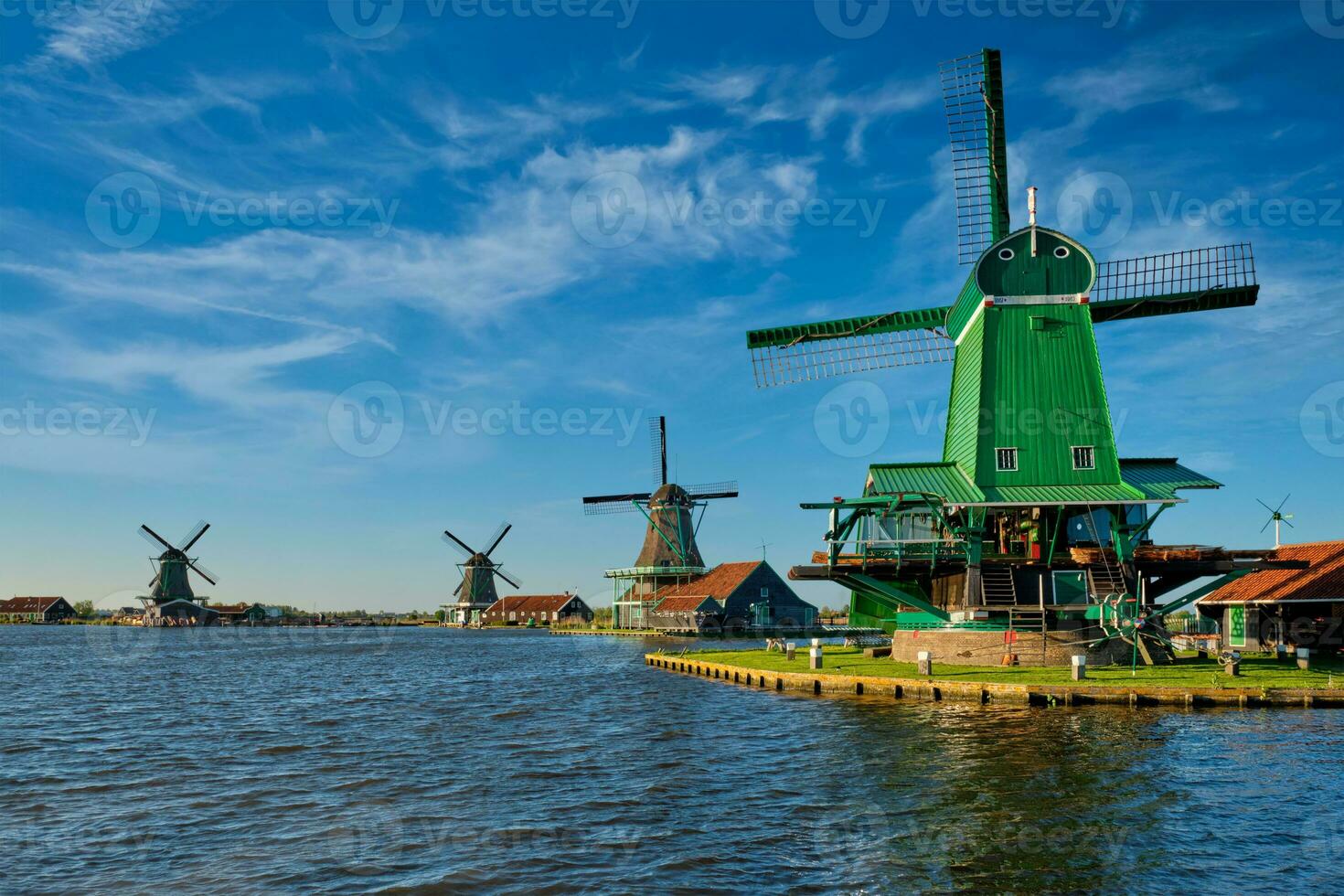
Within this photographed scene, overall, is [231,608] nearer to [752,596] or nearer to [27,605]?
[27,605]

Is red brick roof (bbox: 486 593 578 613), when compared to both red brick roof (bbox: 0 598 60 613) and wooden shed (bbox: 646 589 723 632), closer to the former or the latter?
wooden shed (bbox: 646 589 723 632)

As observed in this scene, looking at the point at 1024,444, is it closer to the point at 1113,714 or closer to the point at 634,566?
the point at 1113,714

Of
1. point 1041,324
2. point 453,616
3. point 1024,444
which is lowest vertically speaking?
point 453,616

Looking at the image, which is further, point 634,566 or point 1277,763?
point 634,566

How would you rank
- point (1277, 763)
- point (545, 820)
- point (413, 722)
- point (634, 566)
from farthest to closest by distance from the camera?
1. point (634, 566)
2. point (413, 722)
3. point (1277, 763)
4. point (545, 820)

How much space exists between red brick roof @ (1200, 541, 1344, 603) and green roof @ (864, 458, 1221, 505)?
7518mm

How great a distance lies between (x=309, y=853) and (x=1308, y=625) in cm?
4204

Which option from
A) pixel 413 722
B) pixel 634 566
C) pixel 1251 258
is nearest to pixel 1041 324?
pixel 1251 258

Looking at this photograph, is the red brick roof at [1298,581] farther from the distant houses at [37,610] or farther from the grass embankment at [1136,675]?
the distant houses at [37,610]

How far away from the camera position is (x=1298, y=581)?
4103 centimetres

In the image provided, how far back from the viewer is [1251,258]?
3600 cm

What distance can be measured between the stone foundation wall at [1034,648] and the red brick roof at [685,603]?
2139 inches

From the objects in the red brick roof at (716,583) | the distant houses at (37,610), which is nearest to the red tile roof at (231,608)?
the distant houses at (37,610)

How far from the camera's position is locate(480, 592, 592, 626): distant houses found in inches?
5492
